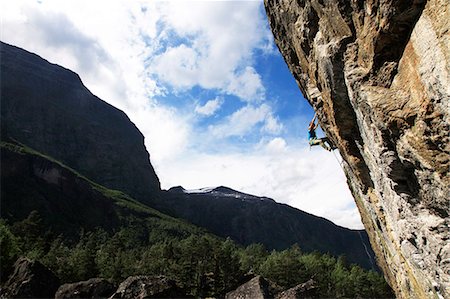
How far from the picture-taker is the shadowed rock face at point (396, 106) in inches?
375

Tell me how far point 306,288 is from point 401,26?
3026 cm

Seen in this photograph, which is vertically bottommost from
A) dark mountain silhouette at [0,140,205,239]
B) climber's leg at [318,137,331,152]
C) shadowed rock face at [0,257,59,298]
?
shadowed rock face at [0,257,59,298]

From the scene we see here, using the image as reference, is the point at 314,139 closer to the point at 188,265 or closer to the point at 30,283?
the point at 30,283

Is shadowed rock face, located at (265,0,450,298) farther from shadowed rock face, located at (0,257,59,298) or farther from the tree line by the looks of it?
the tree line

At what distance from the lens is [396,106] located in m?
10.8

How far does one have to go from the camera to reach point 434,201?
10969 mm

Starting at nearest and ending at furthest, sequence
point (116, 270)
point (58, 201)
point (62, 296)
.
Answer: point (62, 296) < point (116, 270) < point (58, 201)

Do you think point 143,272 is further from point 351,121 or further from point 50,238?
point 351,121

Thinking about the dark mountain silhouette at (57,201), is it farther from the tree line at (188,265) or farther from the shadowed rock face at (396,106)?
the shadowed rock face at (396,106)

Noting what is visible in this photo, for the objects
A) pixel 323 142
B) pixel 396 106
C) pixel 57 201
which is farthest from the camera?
pixel 57 201

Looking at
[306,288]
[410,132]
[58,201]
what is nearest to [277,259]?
[306,288]

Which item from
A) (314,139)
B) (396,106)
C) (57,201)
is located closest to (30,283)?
(314,139)

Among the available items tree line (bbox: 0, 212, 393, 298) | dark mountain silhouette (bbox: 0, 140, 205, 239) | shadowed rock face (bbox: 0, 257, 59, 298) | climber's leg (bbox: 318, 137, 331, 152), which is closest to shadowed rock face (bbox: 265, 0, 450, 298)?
climber's leg (bbox: 318, 137, 331, 152)

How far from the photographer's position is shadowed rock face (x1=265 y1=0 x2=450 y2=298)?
9.52 m
